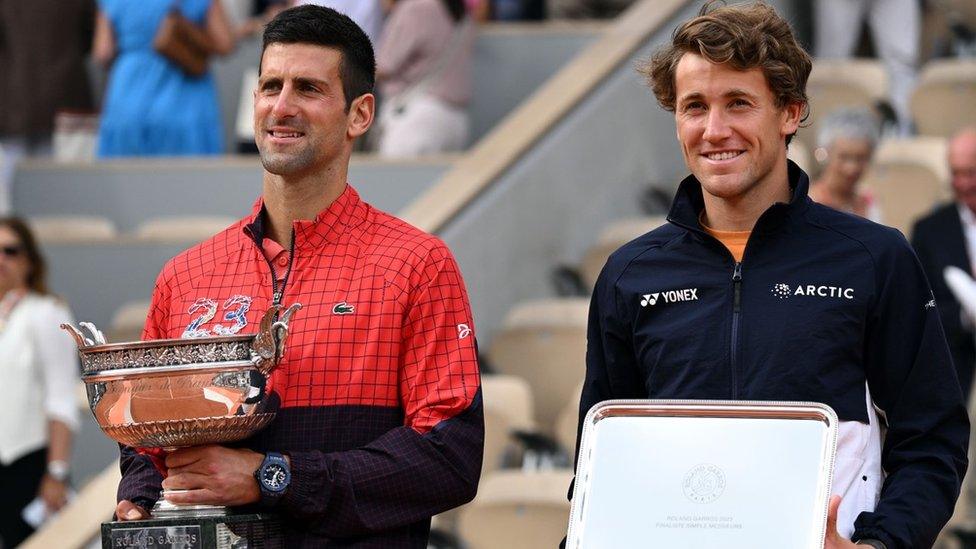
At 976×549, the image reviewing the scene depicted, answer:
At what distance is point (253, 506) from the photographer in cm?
322

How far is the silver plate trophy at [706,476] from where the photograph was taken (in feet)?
9.62

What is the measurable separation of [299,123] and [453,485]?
0.65 meters

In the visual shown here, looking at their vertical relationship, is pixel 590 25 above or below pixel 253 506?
above

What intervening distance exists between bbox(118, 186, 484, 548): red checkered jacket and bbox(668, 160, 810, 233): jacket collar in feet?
1.30

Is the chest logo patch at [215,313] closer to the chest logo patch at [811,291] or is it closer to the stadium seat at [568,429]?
Answer: the chest logo patch at [811,291]

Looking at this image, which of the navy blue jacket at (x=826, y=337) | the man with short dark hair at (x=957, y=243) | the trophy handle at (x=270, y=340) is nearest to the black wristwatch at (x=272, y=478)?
the trophy handle at (x=270, y=340)

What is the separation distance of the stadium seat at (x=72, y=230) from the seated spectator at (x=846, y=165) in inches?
143

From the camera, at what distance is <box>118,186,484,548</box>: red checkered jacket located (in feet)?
10.7

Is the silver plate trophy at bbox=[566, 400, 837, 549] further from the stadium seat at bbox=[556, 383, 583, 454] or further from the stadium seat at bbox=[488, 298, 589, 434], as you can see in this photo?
the stadium seat at bbox=[488, 298, 589, 434]

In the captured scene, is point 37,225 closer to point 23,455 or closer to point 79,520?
point 23,455

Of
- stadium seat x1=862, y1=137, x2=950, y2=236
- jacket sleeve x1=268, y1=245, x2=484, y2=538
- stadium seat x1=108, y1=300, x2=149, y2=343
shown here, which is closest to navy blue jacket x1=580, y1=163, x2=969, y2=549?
jacket sleeve x1=268, y1=245, x2=484, y2=538

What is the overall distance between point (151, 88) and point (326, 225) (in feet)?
20.9

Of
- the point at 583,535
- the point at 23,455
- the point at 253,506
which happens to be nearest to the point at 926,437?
the point at 583,535

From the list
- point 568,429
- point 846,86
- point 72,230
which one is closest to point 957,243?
point 568,429
